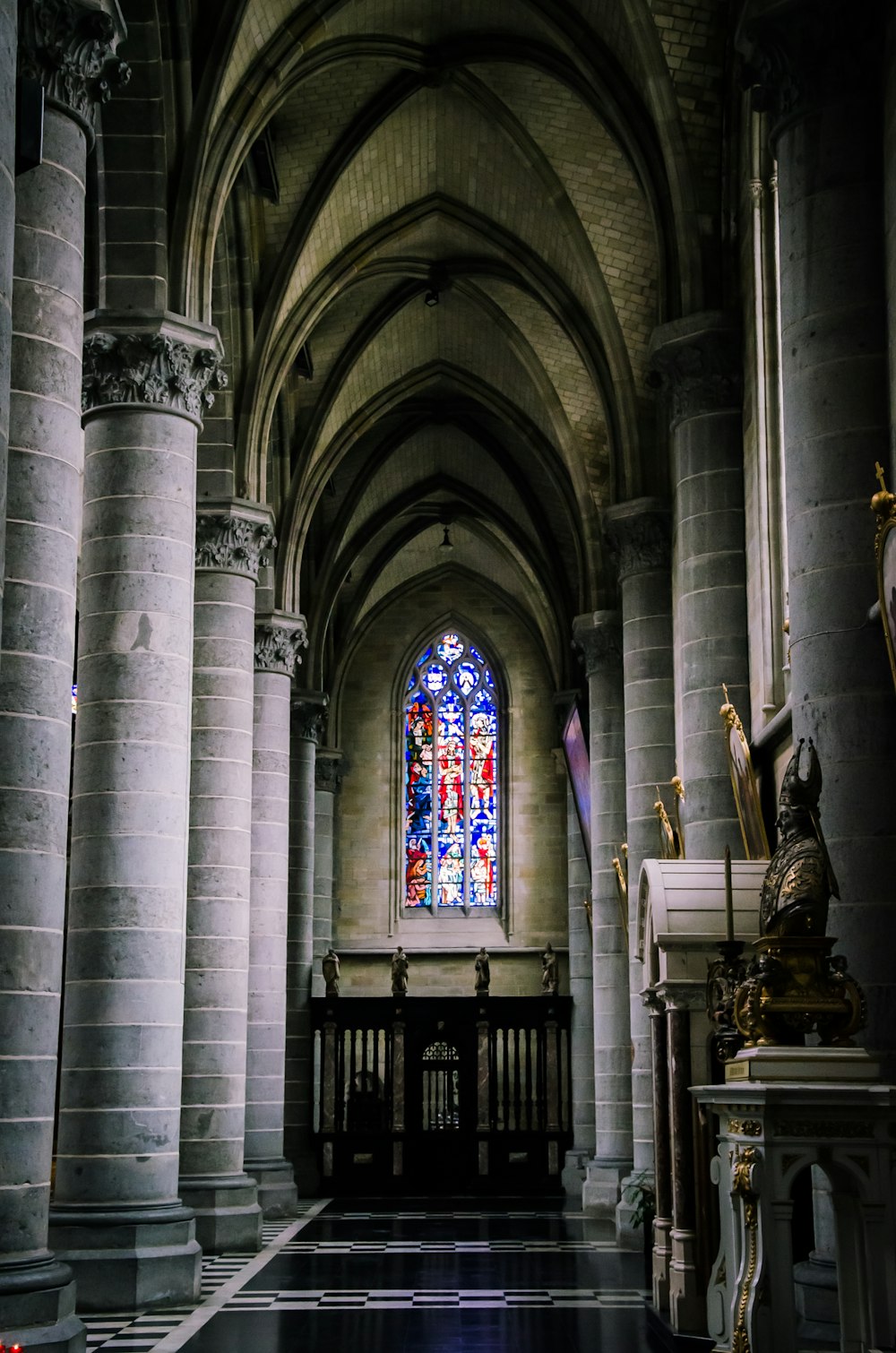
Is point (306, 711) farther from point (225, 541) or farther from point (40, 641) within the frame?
point (40, 641)

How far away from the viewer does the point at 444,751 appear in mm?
36375

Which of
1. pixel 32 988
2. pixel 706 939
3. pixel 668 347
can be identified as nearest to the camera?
pixel 32 988

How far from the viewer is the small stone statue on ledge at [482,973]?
2975 centimetres

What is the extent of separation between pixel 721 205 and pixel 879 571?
8.01m

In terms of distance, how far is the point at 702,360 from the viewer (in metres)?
15.7

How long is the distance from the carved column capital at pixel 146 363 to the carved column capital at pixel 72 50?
3.52 metres

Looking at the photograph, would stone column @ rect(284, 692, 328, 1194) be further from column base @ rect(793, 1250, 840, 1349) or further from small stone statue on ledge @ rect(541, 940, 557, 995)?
column base @ rect(793, 1250, 840, 1349)

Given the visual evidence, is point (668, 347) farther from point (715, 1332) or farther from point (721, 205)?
point (715, 1332)

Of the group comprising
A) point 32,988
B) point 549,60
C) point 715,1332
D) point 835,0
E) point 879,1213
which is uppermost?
point 549,60

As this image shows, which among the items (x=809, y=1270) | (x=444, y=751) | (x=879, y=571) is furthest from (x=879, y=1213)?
(x=444, y=751)

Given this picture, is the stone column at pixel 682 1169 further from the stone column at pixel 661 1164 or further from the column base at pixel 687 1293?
the stone column at pixel 661 1164

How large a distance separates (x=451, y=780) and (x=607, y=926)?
13.2 meters

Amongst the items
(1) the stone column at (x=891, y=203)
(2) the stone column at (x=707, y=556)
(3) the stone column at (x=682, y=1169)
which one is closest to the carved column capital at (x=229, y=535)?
(2) the stone column at (x=707, y=556)

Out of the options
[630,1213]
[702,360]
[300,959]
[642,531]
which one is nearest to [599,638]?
[642,531]
